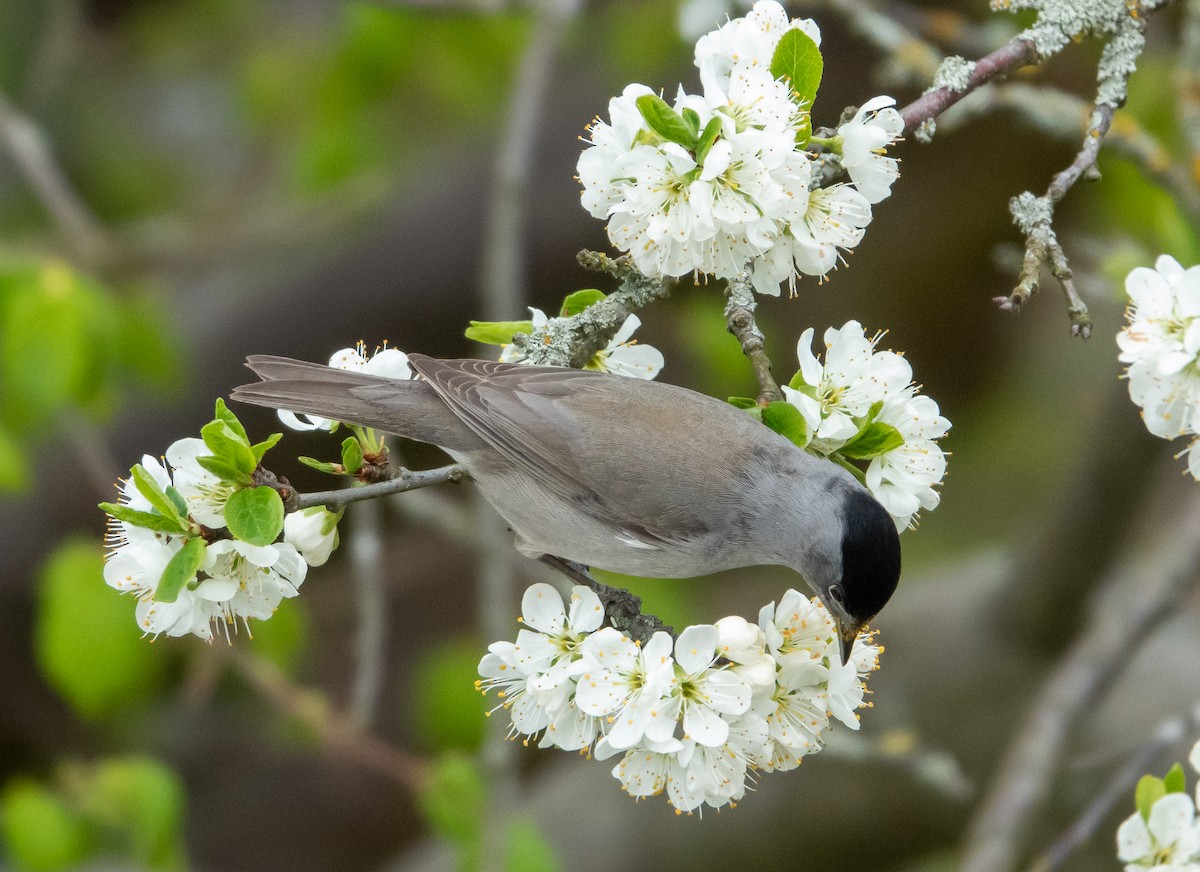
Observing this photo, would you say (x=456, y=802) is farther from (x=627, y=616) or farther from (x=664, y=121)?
(x=664, y=121)

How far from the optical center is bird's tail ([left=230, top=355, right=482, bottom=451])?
98.2 inches

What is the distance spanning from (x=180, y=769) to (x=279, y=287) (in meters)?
2.87

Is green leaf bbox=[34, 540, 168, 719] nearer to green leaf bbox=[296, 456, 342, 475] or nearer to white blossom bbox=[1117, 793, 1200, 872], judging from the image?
green leaf bbox=[296, 456, 342, 475]

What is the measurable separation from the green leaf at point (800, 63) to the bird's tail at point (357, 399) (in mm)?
1062

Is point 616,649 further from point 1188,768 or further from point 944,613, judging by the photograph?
point 944,613

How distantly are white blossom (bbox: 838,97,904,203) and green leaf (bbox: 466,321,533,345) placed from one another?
0.68 m

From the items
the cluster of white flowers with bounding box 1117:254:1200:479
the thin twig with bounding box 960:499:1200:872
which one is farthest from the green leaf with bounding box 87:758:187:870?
the cluster of white flowers with bounding box 1117:254:1200:479

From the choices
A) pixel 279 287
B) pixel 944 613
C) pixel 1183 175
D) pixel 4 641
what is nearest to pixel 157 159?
pixel 279 287

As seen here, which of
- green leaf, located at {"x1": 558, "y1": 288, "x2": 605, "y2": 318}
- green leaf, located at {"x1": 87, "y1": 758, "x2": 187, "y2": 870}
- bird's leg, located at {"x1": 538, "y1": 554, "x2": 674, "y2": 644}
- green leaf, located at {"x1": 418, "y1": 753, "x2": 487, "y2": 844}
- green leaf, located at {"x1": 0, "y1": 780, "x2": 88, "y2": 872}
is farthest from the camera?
green leaf, located at {"x1": 0, "y1": 780, "x2": 88, "y2": 872}

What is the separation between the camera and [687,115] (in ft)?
6.64

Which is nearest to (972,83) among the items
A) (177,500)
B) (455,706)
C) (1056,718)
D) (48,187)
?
(177,500)

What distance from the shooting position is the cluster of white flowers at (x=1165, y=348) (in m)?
2.02

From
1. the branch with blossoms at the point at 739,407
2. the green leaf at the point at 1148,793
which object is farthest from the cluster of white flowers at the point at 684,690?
the green leaf at the point at 1148,793

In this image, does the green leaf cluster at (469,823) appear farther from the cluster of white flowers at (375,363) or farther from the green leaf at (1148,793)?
the green leaf at (1148,793)
